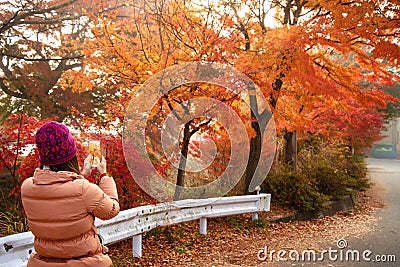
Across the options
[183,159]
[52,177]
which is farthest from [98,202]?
[183,159]

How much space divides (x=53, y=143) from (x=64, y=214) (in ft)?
1.47

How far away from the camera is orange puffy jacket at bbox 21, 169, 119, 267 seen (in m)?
2.45

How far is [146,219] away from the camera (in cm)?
592

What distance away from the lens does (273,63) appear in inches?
313

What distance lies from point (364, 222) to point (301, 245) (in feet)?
11.1

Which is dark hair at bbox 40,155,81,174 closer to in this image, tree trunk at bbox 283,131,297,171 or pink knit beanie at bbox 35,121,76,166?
pink knit beanie at bbox 35,121,76,166

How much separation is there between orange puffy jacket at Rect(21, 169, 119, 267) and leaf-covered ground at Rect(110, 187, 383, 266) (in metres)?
2.65

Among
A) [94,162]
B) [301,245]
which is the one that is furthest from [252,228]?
[94,162]

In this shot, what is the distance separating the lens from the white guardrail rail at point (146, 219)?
12.0ft

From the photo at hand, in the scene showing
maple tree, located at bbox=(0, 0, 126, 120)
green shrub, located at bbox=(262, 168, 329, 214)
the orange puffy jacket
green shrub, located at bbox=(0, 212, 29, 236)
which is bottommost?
green shrub, located at bbox=(262, 168, 329, 214)

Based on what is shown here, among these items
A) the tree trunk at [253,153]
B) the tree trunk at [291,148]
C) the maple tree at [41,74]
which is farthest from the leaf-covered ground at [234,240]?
the maple tree at [41,74]

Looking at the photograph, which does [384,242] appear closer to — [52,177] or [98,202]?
[98,202]

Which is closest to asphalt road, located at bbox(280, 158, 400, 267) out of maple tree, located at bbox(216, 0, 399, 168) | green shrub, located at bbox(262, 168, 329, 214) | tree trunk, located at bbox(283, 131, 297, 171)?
green shrub, located at bbox(262, 168, 329, 214)

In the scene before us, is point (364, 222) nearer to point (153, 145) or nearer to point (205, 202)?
point (205, 202)
